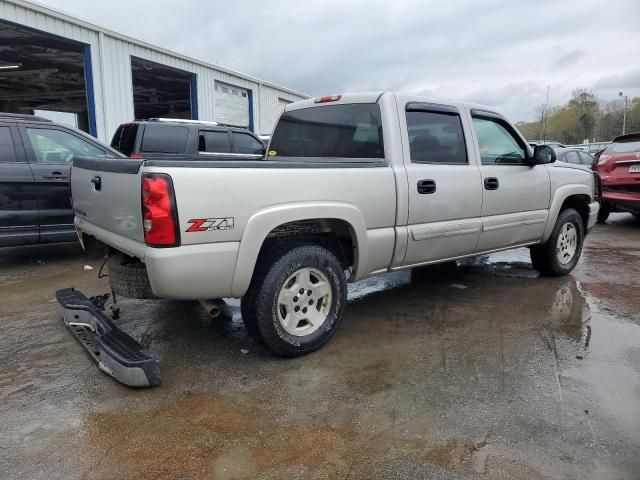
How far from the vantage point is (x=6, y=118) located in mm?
5793

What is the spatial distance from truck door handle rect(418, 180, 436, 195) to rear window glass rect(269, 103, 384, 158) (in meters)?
0.40

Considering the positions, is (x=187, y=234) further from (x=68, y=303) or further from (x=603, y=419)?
(x=603, y=419)

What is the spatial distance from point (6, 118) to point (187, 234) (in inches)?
176

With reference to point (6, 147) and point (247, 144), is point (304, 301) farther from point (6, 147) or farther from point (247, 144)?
point (247, 144)

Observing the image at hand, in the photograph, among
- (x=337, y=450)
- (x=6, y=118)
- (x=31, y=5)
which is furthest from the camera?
(x=31, y=5)

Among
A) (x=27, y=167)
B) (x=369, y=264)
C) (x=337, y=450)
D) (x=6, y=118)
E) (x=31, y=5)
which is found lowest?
(x=337, y=450)

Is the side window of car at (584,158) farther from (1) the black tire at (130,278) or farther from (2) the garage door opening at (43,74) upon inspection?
(1) the black tire at (130,278)

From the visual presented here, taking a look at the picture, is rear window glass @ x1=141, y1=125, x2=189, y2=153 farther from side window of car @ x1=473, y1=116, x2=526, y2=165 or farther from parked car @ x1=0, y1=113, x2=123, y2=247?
side window of car @ x1=473, y1=116, x2=526, y2=165

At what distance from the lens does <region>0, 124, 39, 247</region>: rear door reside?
567 centimetres

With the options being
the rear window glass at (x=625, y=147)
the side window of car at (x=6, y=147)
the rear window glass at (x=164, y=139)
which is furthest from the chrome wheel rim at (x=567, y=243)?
the side window of car at (x=6, y=147)

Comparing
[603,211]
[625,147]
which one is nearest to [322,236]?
[625,147]

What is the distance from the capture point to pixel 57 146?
6105mm

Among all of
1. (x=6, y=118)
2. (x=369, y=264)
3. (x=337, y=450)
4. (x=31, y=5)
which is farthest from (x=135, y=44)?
(x=337, y=450)

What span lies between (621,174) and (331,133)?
7.51 metres
